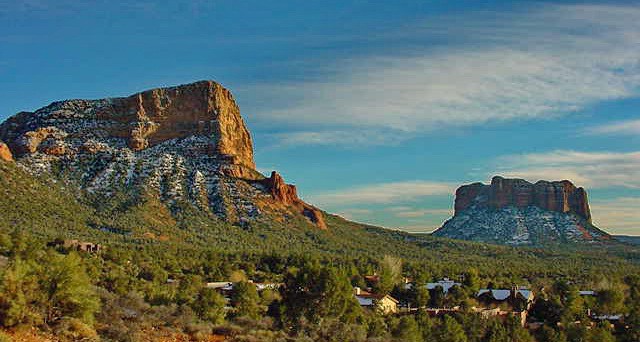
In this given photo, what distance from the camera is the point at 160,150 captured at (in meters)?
118

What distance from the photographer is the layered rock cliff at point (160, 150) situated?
104m

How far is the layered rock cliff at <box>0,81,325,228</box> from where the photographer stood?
104 m

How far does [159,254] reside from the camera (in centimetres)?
7512

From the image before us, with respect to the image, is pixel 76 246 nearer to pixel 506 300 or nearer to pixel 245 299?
pixel 245 299

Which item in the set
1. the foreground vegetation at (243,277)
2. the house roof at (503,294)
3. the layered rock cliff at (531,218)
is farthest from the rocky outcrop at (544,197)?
the house roof at (503,294)

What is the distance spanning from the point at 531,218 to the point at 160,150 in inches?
4157

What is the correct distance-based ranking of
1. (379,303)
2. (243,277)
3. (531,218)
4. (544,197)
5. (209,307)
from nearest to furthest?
(209,307) → (379,303) → (243,277) → (531,218) → (544,197)

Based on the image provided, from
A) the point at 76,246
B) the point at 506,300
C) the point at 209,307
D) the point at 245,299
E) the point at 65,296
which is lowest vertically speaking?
the point at 506,300

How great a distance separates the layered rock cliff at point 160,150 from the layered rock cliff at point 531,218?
7054cm

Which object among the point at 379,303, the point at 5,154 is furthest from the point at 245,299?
the point at 5,154

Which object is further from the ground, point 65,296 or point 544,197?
point 544,197

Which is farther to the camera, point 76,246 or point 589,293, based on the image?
point 589,293

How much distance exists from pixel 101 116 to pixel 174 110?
45.4ft

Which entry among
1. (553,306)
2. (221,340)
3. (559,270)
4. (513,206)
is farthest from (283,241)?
(513,206)
